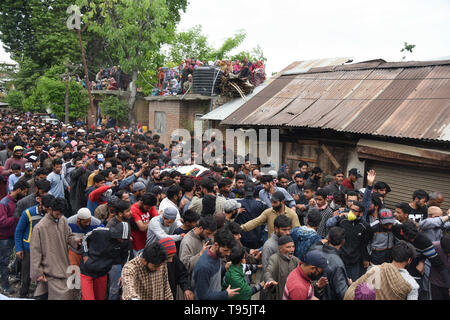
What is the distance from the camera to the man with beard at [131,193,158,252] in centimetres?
507

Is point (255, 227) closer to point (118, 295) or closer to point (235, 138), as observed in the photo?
point (118, 295)

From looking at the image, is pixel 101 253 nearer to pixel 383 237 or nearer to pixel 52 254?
pixel 52 254

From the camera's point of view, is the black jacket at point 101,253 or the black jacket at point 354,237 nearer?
the black jacket at point 101,253

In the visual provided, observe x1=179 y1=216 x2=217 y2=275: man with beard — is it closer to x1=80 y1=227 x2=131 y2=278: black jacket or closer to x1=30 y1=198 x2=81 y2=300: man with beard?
x1=80 y1=227 x2=131 y2=278: black jacket

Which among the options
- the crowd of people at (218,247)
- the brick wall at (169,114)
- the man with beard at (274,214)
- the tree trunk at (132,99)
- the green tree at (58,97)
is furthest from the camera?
the green tree at (58,97)

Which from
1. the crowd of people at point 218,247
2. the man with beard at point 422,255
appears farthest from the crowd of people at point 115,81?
the man with beard at point 422,255

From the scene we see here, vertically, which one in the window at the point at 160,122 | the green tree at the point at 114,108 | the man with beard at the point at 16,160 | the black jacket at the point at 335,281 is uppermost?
the green tree at the point at 114,108

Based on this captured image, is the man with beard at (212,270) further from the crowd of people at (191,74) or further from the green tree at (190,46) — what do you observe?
the green tree at (190,46)

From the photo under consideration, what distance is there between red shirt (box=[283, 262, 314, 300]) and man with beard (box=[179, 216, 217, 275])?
112 centimetres

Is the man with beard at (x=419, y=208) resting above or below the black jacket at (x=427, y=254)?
above

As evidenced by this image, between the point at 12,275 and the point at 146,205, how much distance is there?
11.2 ft

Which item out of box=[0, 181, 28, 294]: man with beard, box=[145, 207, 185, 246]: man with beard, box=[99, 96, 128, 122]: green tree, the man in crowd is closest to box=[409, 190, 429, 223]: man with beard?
the man in crowd

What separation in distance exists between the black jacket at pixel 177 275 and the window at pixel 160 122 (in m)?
15.3

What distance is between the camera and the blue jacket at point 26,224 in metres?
5.15
